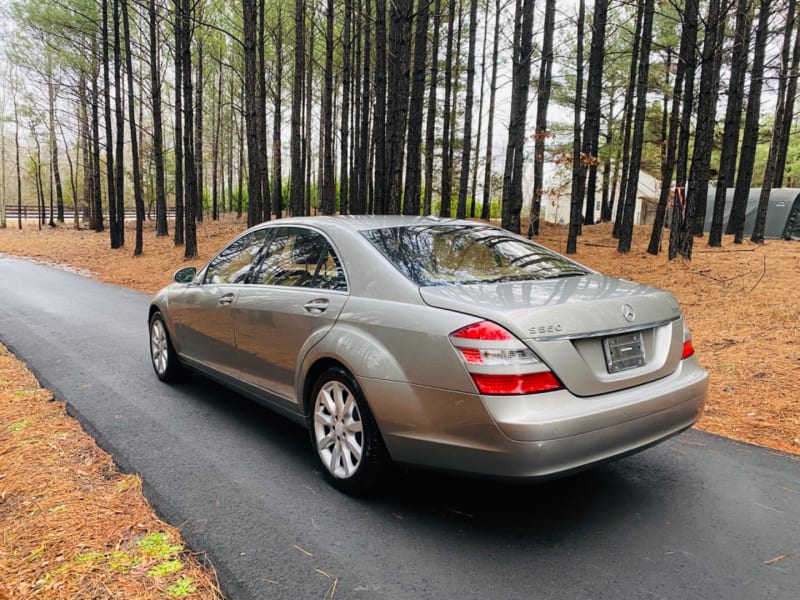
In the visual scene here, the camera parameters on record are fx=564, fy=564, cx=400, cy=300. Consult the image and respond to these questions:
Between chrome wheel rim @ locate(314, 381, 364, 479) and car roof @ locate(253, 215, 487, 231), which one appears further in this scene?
car roof @ locate(253, 215, 487, 231)

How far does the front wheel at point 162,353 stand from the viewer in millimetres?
5411

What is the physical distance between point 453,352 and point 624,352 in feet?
3.04

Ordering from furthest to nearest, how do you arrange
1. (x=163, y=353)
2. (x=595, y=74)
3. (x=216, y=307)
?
1. (x=595, y=74)
2. (x=163, y=353)
3. (x=216, y=307)

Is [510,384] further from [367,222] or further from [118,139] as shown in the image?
[118,139]

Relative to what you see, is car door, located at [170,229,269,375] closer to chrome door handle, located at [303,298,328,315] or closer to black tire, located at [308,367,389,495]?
chrome door handle, located at [303,298,328,315]

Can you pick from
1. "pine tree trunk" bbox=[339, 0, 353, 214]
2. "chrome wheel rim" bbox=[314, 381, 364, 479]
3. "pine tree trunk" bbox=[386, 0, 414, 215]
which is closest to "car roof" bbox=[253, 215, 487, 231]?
"chrome wheel rim" bbox=[314, 381, 364, 479]

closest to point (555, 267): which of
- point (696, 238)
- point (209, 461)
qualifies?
point (209, 461)

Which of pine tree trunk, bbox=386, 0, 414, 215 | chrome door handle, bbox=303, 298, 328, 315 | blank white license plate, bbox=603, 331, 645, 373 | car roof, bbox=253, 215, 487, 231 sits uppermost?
pine tree trunk, bbox=386, 0, 414, 215

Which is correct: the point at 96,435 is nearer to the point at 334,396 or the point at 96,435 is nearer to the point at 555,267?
the point at 334,396

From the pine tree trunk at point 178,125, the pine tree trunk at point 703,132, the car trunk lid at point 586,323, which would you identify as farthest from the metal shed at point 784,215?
the car trunk lid at point 586,323

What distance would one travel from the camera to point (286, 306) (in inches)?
147

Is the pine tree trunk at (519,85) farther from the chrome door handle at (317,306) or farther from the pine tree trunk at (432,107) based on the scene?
the chrome door handle at (317,306)

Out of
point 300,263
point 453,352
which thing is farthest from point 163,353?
point 453,352

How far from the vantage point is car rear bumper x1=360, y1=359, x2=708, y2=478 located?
2527mm
